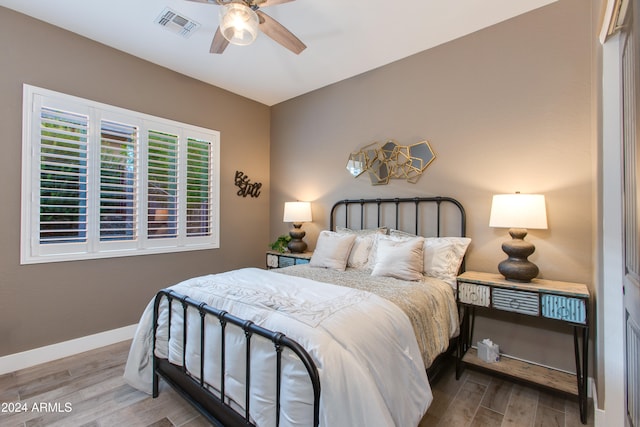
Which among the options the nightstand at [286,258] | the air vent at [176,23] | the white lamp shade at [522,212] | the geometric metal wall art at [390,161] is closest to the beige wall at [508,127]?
the geometric metal wall art at [390,161]

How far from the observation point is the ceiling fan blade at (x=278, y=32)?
6.71 feet

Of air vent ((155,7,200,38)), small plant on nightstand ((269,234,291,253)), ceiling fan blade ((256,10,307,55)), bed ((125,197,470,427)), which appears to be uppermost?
air vent ((155,7,200,38))

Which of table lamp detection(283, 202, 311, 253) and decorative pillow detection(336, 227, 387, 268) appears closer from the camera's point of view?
decorative pillow detection(336, 227, 387, 268)

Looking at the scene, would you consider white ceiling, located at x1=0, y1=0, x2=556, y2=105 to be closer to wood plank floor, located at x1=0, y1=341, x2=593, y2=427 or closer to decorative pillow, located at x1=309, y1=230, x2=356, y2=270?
decorative pillow, located at x1=309, y1=230, x2=356, y2=270

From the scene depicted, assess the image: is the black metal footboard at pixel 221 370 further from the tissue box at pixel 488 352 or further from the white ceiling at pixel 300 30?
the white ceiling at pixel 300 30

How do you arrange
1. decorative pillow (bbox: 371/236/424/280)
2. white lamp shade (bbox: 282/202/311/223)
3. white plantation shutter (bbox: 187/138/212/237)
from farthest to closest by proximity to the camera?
white lamp shade (bbox: 282/202/311/223) < white plantation shutter (bbox: 187/138/212/237) < decorative pillow (bbox: 371/236/424/280)

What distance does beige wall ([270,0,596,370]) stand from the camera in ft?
7.32

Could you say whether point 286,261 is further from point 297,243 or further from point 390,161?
point 390,161

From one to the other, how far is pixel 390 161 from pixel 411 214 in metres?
0.64

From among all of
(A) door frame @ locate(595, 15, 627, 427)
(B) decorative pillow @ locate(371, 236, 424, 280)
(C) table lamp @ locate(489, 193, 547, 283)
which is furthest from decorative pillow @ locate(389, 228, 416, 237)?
(A) door frame @ locate(595, 15, 627, 427)

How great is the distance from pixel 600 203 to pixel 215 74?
3.90 m

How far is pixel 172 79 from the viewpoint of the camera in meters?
3.48

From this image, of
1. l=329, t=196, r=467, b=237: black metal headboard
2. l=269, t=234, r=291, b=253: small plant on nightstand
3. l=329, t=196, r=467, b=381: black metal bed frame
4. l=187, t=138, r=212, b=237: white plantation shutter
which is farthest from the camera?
l=269, t=234, r=291, b=253: small plant on nightstand

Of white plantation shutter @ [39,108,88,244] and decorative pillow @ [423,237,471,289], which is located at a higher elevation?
white plantation shutter @ [39,108,88,244]
